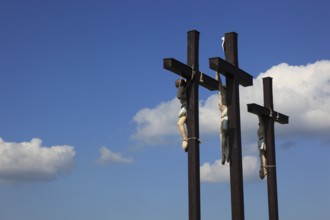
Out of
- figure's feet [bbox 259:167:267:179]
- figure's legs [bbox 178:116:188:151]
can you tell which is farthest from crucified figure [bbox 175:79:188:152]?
figure's feet [bbox 259:167:267:179]

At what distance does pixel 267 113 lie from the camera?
47.5 ft

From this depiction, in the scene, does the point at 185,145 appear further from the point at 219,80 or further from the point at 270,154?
the point at 270,154

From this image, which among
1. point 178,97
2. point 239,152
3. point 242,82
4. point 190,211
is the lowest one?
point 190,211

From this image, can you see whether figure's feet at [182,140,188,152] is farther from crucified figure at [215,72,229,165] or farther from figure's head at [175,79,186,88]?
crucified figure at [215,72,229,165]

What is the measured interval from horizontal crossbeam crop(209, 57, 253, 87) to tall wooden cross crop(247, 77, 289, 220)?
1.12 m

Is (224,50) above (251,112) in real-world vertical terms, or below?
above

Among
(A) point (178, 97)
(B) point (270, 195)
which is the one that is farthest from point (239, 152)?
(B) point (270, 195)

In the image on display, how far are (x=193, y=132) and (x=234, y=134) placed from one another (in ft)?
4.33

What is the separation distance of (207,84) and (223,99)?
50cm

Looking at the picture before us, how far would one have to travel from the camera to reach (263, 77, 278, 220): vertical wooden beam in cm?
1434

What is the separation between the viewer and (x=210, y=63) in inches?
456

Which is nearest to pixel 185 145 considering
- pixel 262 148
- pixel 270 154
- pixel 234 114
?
pixel 234 114

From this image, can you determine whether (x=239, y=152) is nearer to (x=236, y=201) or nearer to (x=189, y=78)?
(x=236, y=201)

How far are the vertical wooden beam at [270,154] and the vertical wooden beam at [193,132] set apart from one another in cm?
372
